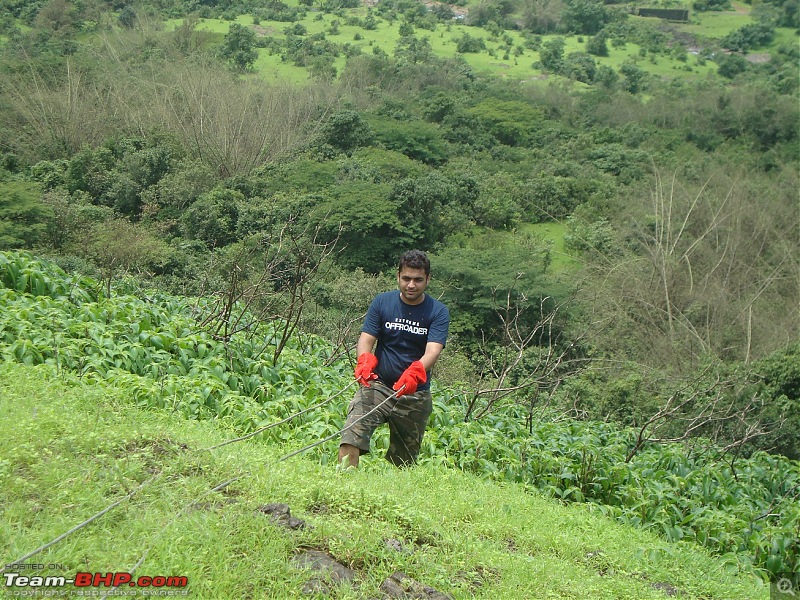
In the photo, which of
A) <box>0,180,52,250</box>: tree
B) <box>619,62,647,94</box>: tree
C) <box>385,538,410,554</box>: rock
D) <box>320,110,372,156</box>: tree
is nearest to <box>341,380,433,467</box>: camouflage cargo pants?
<box>385,538,410,554</box>: rock

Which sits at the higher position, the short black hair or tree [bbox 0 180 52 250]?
the short black hair

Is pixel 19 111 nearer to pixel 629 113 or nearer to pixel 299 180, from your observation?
pixel 299 180

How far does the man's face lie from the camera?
4871mm

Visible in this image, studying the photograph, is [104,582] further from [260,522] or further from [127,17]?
[127,17]

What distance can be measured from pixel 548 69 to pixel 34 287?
5135 cm

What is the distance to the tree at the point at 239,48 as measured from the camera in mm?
43781

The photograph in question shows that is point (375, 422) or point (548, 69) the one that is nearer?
point (375, 422)

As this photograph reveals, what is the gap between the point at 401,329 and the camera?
4.95 m

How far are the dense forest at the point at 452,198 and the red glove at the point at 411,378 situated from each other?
2.93 metres

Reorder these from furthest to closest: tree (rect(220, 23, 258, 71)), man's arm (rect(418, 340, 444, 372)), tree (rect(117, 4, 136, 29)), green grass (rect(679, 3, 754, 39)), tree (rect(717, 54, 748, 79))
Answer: green grass (rect(679, 3, 754, 39)) < tree (rect(717, 54, 748, 79)) < tree (rect(117, 4, 136, 29)) < tree (rect(220, 23, 258, 71)) < man's arm (rect(418, 340, 444, 372))

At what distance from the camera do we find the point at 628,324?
2094cm

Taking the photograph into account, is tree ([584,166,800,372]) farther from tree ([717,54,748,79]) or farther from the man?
tree ([717,54,748,79])

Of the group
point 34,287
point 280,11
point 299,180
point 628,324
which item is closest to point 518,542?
point 34,287

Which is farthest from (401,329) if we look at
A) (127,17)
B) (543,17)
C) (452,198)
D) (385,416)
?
(543,17)
